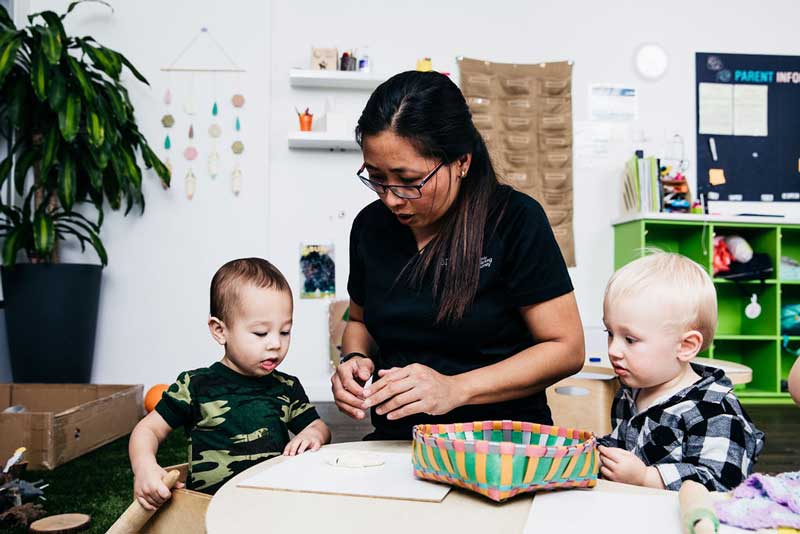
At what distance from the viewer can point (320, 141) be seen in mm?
3873

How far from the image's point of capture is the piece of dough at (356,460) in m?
0.88

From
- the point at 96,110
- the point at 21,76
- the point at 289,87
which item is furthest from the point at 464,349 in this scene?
the point at 289,87

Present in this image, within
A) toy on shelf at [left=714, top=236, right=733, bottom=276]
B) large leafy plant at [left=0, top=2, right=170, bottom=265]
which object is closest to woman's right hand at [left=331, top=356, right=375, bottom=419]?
large leafy plant at [left=0, top=2, right=170, bottom=265]

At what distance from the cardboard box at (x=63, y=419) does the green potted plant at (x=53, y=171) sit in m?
0.39

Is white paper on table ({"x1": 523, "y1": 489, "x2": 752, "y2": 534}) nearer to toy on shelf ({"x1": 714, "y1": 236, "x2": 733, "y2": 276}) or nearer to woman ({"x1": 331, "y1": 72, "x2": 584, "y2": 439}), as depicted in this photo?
woman ({"x1": 331, "y1": 72, "x2": 584, "y2": 439})

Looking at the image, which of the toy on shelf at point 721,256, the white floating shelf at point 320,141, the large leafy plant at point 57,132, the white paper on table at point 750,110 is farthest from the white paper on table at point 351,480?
the white paper on table at point 750,110

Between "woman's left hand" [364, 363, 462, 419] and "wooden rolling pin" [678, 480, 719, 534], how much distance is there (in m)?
0.35

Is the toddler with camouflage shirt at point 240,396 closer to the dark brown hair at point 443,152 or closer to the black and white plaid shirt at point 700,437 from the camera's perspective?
the dark brown hair at point 443,152

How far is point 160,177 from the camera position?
12.4 feet

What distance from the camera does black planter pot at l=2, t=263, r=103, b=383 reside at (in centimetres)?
327

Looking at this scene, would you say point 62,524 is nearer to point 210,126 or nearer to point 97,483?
point 97,483

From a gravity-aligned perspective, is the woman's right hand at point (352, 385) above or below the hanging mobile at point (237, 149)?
below

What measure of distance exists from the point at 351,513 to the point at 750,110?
14.5 feet

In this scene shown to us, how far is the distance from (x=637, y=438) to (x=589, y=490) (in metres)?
0.38
